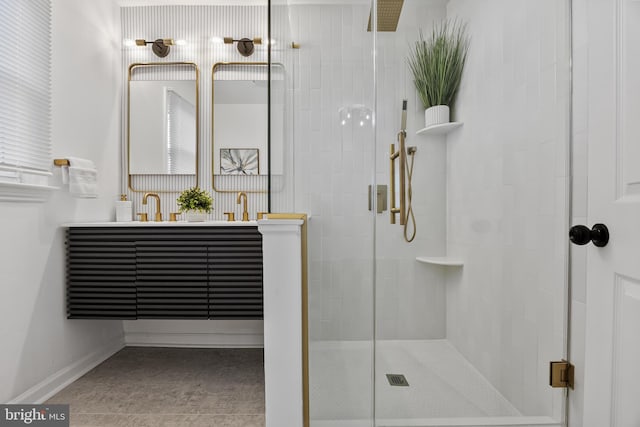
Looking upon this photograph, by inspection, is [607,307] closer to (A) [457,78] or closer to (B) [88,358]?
(A) [457,78]

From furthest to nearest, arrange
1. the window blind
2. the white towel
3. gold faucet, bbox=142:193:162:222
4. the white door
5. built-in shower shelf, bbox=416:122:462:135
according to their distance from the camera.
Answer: gold faucet, bbox=142:193:162:222, the white towel, the window blind, built-in shower shelf, bbox=416:122:462:135, the white door

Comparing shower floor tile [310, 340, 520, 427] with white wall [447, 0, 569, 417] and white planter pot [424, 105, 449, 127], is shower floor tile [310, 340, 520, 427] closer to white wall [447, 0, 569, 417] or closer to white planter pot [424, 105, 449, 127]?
white wall [447, 0, 569, 417]

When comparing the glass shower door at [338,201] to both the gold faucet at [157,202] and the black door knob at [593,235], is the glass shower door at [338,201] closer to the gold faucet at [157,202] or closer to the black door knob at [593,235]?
the black door knob at [593,235]

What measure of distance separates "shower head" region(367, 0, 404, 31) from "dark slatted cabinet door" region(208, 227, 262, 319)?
1214 mm

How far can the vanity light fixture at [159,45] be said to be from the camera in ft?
7.79

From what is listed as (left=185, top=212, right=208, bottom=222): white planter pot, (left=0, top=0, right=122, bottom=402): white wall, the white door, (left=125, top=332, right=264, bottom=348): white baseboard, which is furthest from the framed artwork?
the white door

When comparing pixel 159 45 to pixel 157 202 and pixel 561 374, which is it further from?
pixel 561 374

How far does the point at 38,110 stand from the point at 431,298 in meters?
2.14

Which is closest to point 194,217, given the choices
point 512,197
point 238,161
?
point 238,161

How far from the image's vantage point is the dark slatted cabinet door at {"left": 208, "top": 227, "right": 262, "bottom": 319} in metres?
1.89

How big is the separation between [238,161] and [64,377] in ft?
5.46

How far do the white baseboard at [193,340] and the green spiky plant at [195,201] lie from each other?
3.13 ft

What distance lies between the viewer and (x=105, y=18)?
2.28 metres

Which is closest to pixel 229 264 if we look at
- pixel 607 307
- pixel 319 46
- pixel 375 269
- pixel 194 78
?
pixel 375 269
